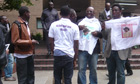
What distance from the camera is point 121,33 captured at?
440cm

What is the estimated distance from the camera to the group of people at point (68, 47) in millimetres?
3971

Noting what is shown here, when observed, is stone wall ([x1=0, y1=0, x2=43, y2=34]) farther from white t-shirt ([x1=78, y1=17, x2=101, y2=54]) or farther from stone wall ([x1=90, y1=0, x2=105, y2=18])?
white t-shirt ([x1=78, y1=17, x2=101, y2=54])

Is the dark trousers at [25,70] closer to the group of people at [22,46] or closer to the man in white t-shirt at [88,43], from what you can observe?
the group of people at [22,46]

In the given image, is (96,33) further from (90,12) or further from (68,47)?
(68,47)

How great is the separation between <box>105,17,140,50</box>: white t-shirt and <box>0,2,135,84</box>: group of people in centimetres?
12

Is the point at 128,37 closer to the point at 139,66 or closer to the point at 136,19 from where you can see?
the point at 136,19

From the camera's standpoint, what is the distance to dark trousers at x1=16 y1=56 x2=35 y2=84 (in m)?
4.29

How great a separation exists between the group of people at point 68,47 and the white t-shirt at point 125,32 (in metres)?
0.12

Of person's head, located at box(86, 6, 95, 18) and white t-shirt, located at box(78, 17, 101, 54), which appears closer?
white t-shirt, located at box(78, 17, 101, 54)

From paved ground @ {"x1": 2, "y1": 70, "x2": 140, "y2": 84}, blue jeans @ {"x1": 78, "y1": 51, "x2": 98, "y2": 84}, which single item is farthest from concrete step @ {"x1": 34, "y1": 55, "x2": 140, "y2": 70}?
blue jeans @ {"x1": 78, "y1": 51, "x2": 98, "y2": 84}

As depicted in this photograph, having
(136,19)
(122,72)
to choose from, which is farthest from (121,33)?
(122,72)

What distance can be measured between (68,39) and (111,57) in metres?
1.21

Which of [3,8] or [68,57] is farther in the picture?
[3,8]

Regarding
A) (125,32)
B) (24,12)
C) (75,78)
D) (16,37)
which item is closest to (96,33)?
(125,32)
